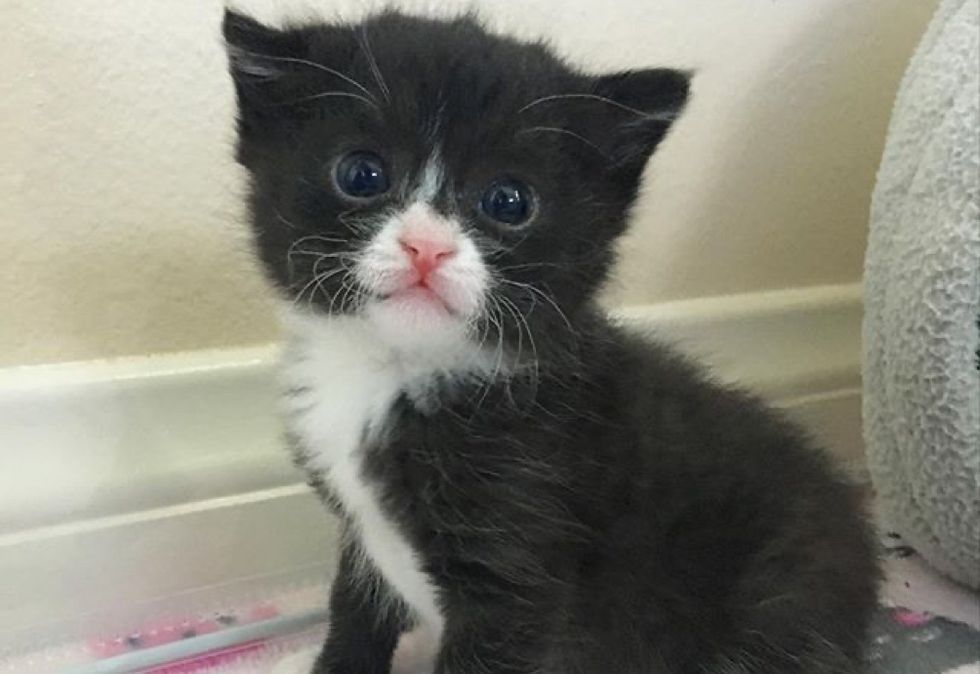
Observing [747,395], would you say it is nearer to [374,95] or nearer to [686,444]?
[686,444]

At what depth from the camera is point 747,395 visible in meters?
1.01

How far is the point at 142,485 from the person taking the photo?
→ 1107mm

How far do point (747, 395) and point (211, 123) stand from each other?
548 millimetres

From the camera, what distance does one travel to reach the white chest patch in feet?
2.80

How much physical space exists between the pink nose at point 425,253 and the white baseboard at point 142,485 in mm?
456

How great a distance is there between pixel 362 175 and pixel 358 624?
0.41 meters

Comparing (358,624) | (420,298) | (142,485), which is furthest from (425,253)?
(142,485)

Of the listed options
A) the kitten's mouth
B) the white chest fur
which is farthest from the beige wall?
the kitten's mouth

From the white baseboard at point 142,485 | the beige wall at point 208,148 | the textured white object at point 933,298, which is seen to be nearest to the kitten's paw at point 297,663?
the white baseboard at point 142,485

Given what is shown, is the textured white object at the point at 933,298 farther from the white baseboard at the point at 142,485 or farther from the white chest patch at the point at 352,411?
the white chest patch at the point at 352,411

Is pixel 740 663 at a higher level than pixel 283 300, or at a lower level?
lower

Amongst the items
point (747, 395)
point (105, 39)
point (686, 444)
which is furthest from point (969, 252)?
point (105, 39)

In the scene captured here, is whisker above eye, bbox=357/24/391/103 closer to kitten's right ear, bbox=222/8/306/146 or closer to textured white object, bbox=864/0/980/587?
kitten's right ear, bbox=222/8/306/146

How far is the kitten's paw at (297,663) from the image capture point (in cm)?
104
